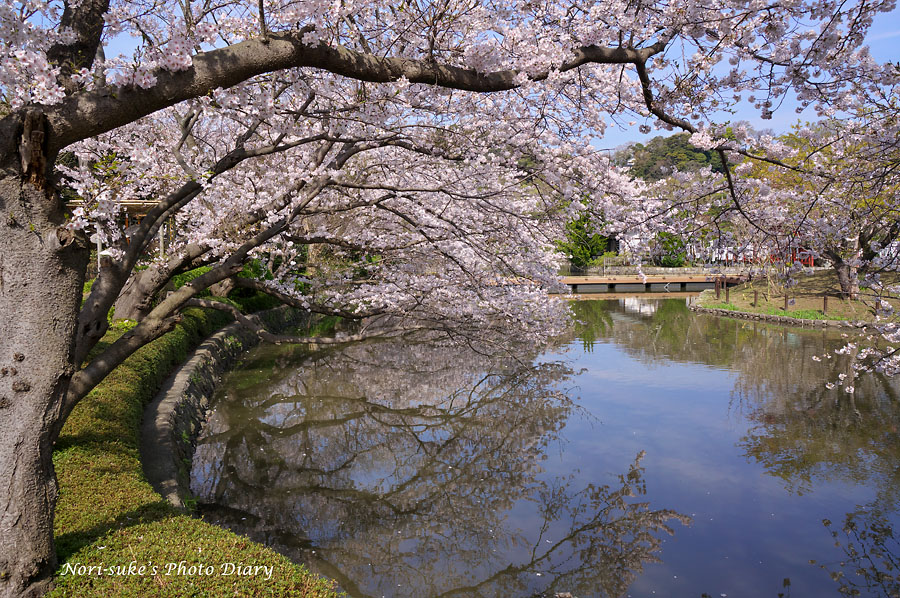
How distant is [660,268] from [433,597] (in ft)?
126

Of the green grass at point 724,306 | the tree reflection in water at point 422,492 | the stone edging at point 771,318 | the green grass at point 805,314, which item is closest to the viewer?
the tree reflection in water at point 422,492

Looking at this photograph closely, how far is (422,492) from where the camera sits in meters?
7.38

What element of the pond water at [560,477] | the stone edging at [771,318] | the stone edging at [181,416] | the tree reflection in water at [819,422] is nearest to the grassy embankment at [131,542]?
the stone edging at [181,416]

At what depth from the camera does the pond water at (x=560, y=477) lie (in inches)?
224

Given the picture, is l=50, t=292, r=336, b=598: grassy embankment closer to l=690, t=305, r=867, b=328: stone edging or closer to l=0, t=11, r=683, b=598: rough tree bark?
l=0, t=11, r=683, b=598: rough tree bark

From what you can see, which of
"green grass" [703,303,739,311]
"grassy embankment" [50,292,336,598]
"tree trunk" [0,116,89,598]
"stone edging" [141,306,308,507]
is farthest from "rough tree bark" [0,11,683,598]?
"green grass" [703,303,739,311]

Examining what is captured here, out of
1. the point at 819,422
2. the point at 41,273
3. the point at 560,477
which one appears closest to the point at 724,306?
the point at 819,422

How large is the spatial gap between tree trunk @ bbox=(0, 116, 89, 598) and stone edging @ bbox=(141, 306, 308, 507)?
1.88m

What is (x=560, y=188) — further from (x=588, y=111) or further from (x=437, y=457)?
(x=437, y=457)

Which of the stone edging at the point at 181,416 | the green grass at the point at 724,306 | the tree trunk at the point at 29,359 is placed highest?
the tree trunk at the point at 29,359

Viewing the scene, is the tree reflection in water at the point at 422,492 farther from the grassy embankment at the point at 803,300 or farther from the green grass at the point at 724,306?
the green grass at the point at 724,306

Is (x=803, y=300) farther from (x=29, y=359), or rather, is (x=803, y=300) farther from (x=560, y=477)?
(x=29, y=359)

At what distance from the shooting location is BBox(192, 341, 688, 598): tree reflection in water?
5.69 metres

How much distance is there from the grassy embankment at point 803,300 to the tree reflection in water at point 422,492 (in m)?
14.5
